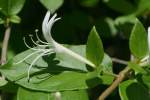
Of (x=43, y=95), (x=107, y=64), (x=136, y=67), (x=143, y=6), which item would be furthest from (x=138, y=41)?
(x=143, y=6)

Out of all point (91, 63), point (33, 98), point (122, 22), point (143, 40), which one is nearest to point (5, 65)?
point (33, 98)

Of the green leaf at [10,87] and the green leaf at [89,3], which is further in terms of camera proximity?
the green leaf at [89,3]

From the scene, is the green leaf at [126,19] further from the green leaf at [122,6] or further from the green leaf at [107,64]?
the green leaf at [107,64]

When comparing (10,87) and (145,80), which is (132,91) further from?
(10,87)

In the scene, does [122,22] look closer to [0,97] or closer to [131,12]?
[131,12]

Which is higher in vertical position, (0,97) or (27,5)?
(27,5)

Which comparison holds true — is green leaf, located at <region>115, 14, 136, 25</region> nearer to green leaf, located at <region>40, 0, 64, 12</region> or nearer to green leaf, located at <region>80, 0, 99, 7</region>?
green leaf, located at <region>80, 0, 99, 7</region>

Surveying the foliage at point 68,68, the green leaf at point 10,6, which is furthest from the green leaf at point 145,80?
the green leaf at point 10,6
